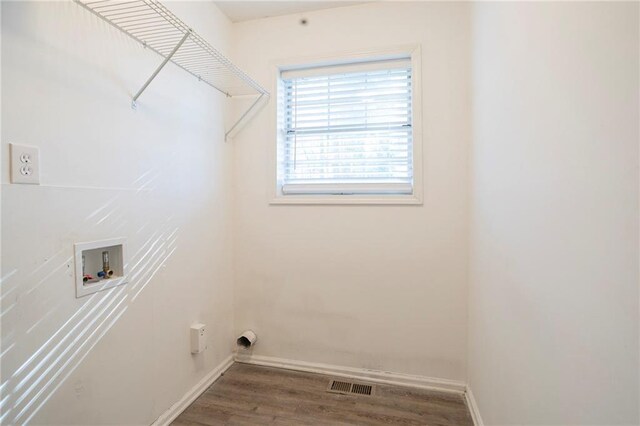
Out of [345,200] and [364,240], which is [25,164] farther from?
[364,240]

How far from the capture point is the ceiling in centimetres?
217

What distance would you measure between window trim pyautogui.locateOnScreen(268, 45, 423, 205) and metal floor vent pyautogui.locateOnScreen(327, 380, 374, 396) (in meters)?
1.20

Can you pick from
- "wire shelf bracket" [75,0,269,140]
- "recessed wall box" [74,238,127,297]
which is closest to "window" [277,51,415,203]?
"wire shelf bracket" [75,0,269,140]

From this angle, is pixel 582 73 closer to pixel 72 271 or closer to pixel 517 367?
pixel 517 367

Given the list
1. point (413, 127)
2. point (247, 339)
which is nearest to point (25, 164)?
point (247, 339)

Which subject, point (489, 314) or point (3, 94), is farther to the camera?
point (489, 314)

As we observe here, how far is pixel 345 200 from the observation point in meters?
2.19

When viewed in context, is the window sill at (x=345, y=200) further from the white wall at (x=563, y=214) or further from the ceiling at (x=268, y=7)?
the ceiling at (x=268, y=7)

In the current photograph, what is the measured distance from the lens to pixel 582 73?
75 cm

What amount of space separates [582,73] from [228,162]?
2073mm

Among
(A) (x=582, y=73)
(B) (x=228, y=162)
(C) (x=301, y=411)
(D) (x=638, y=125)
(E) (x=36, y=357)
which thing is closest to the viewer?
(D) (x=638, y=125)

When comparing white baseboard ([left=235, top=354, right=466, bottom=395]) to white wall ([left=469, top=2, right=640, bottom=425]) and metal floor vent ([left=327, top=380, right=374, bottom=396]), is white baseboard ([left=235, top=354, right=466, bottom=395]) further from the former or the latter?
white wall ([left=469, top=2, right=640, bottom=425])

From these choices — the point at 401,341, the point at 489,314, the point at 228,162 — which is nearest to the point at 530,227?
the point at 489,314

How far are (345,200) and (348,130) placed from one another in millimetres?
518
